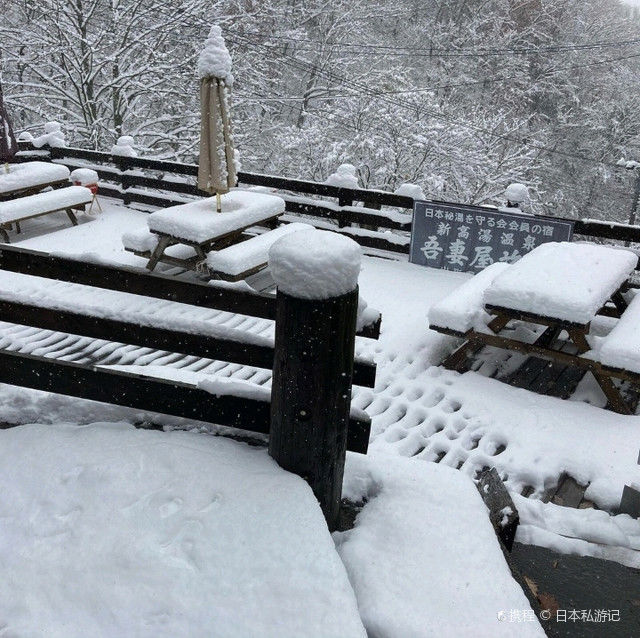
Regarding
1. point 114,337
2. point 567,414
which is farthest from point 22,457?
point 567,414

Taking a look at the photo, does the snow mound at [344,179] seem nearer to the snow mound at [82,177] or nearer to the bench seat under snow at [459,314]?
the bench seat under snow at [459,314]

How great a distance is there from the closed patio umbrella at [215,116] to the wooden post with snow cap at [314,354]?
5.82m

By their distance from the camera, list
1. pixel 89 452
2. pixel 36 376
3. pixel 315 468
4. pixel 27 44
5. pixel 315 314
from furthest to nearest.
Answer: pixel 27 44 → pixel 36 376 → pixel 89 452 → pixel 315 468 → pixel 315 314

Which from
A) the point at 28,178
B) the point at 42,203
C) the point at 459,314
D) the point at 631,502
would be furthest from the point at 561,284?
the point at 28,178

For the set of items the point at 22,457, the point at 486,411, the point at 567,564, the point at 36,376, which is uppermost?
the point at 36,376

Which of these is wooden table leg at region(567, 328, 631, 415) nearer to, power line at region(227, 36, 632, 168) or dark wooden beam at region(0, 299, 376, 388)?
dark wooden beam at region(0, 299, 376, 388)

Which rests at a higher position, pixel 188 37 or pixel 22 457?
pixel 188 37

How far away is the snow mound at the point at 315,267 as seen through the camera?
75.1 inches

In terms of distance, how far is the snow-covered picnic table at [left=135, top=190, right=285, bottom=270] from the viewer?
7352 mm

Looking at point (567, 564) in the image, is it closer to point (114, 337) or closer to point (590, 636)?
point (590, 636)

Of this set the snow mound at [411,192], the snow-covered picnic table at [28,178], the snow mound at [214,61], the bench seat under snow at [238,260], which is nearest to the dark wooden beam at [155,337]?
the bench seat under snow at [238,260]

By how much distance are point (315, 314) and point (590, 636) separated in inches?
71.0

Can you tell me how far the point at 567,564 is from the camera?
8.95ft

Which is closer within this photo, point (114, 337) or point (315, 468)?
point (315, 468)
